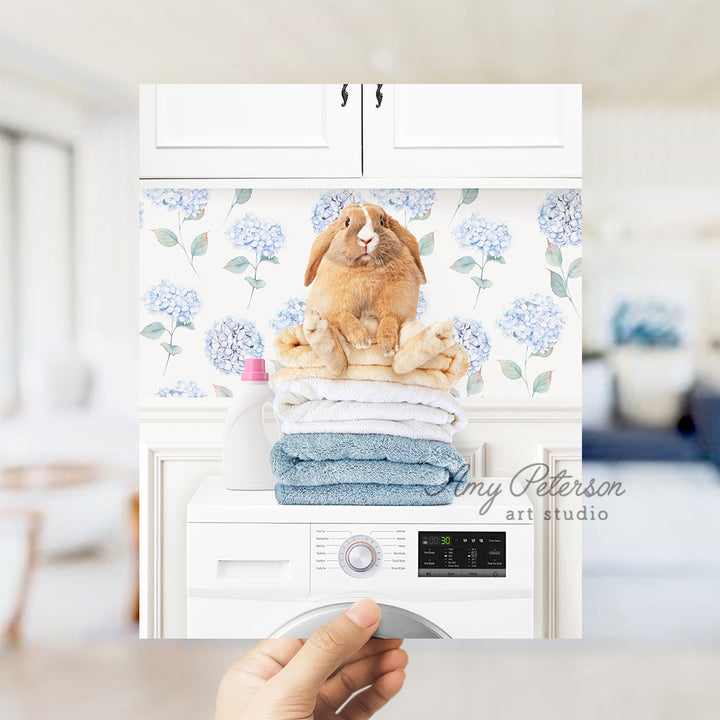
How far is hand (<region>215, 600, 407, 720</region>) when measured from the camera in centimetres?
89

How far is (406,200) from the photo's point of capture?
1.09 meters

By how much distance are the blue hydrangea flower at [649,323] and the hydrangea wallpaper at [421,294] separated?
7.9 inches

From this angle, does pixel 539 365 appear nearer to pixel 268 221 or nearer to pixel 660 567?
pixel 660 567

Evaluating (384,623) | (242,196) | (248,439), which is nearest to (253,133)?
(242,196)

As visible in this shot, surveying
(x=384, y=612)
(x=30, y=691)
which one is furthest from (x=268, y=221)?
(x=30, y=691)

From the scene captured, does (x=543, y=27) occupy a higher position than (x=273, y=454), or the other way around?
(x=543, y=27)

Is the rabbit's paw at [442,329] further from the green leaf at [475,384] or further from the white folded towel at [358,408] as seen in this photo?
the green leaf at [475,384]

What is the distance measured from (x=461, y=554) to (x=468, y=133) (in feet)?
2.03

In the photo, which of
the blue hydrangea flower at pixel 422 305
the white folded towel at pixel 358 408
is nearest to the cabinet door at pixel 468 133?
the blue hydrangea flower at pixel 422 305

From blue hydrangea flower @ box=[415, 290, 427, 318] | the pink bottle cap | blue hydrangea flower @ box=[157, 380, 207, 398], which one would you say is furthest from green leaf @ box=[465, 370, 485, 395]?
blue hydrangea flower @ box=[157, 380, 207, 398]

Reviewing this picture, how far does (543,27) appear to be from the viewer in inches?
29.2

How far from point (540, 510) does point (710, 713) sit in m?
0.36

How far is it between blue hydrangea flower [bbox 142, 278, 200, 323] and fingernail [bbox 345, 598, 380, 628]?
20.9 inches

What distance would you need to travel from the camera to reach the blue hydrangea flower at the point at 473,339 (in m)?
1.10
